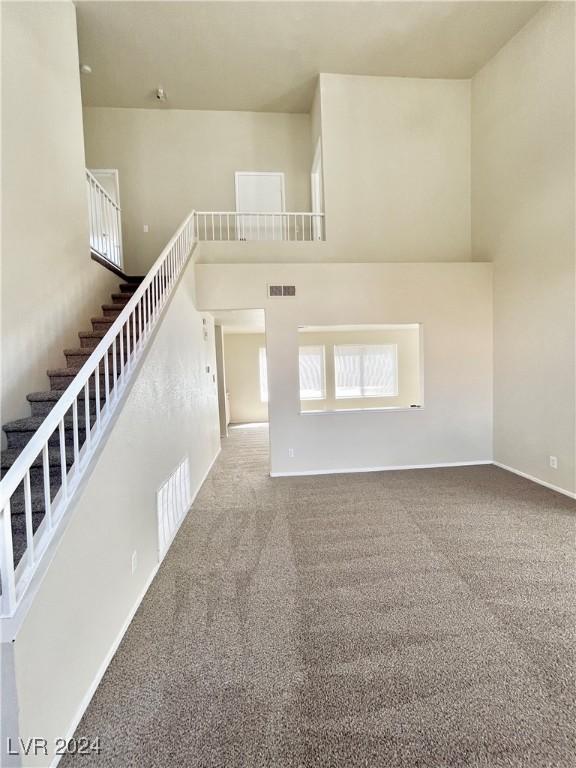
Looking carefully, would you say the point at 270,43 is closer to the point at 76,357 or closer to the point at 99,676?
the point at 76,357

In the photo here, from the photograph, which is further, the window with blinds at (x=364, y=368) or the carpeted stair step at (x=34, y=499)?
the window with blinds at (x=364, y=368)

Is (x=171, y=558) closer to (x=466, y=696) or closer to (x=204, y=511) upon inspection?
(x=204, y=511)

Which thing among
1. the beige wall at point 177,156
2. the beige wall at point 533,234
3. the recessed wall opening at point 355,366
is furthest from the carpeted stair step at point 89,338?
the recessed wall opening at point 355,366

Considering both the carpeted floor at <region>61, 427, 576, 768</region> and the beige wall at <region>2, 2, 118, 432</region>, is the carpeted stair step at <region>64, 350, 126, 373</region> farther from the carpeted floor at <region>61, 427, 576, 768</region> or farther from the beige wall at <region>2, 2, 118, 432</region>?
the carpeted floor at <region>61, 427, 576, 768</region>

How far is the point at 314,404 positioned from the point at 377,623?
23.0ft

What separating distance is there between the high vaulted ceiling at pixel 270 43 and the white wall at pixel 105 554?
3.77 meters

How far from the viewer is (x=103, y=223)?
470 centimetres

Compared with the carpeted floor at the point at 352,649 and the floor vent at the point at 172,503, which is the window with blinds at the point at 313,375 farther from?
the carpeted floor at the point at 352,649

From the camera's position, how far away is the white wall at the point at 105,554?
134cm

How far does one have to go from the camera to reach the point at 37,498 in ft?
6.35

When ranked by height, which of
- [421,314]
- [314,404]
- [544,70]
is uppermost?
[544,70]

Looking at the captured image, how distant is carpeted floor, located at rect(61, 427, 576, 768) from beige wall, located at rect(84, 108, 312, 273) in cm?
548

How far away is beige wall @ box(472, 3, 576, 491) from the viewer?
378 centimetres

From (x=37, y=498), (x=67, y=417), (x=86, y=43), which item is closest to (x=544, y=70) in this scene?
(x=86, y=43)
